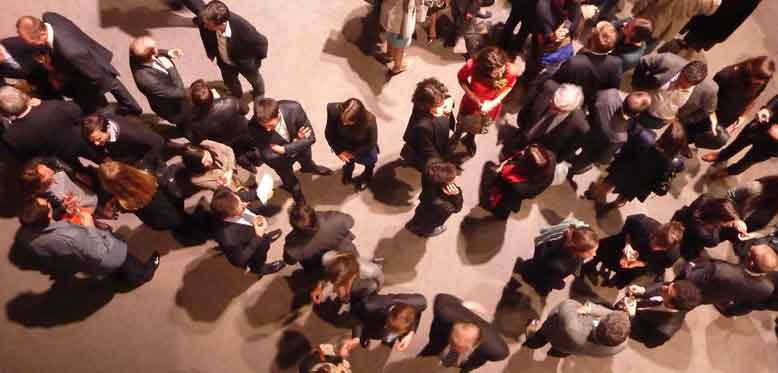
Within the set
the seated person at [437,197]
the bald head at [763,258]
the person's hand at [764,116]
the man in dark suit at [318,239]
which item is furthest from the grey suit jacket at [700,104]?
the man in dark suit at [318,239]

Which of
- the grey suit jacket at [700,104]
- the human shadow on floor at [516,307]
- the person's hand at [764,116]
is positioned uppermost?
the grey suit jacket at [700,104]

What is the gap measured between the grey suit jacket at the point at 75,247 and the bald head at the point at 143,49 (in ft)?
4.66

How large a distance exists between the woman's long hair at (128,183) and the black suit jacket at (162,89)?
910 mm

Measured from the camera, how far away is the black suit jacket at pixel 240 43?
196 inches

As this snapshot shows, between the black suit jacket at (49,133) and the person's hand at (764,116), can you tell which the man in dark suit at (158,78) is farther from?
the person's hand at (764,116)

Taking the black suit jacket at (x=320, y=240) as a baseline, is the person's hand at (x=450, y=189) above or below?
above

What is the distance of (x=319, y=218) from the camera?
446 cm

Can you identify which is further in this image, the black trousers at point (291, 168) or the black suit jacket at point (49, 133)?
the black trousers at point (291, 168)

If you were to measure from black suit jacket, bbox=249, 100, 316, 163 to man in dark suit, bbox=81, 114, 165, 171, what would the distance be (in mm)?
949

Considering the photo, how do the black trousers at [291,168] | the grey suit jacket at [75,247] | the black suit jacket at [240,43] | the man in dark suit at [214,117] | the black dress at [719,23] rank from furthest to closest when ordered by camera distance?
the black dress at [719,23], the black suit jacket at [240,43], the black trousers at [291,168], the man in dark suit at [214,117], the grey suit jacket at [75,247]

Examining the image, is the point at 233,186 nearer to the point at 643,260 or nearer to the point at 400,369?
the point at 400,369

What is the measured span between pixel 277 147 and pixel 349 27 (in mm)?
2444

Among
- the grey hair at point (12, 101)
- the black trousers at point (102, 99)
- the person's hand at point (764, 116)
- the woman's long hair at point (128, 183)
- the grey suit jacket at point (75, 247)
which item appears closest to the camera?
the woman's long hair at point (128, 183)

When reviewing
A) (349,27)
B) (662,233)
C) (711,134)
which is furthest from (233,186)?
(711,134)
